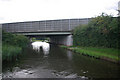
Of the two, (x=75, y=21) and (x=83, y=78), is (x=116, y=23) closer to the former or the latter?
(x=83, y=78)

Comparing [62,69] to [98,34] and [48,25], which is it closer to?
[98,34]

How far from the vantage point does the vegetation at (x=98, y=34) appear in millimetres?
22141

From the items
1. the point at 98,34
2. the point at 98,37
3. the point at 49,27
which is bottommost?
the point at 98,37

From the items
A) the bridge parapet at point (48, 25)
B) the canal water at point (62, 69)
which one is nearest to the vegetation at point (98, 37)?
the canal water at point (62, 69)

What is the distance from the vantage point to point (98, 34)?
97.7ft

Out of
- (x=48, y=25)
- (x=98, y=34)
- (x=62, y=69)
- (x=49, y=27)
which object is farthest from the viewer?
(x=49, y=27)

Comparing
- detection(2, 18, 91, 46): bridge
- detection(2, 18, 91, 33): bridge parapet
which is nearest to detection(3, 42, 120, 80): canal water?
detection(2, 18, 91, 46): bridge

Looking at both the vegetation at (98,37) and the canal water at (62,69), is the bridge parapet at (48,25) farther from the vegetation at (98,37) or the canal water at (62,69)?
the canal water at (62,69)

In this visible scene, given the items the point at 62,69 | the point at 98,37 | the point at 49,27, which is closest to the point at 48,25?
the point at 49,27

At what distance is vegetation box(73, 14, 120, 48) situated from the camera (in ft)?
72.6

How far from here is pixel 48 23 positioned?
57.6 metres

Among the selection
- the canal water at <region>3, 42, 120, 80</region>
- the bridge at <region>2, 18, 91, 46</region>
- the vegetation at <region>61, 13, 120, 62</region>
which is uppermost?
the bridge at <region>2, 18, 91, 46</region>

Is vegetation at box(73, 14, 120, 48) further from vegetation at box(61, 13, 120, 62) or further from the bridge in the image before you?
the bridge

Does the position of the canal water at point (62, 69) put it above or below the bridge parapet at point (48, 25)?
below
